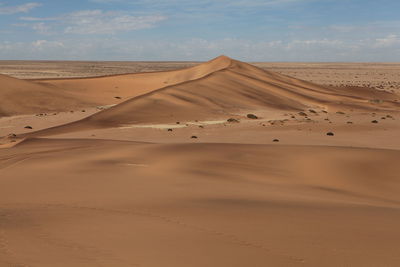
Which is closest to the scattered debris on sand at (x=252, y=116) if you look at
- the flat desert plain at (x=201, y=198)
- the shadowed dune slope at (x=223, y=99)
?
the shadowed dune slope at (x=223, y=99)

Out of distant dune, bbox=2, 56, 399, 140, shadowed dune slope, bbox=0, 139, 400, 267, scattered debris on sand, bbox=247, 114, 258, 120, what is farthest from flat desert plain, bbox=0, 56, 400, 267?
scattered debris on sand, bbox=247, 114, 258, 120

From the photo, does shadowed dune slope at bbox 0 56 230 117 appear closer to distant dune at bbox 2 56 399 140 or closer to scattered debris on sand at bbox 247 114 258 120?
distant dune at bbox 2 56 399 140

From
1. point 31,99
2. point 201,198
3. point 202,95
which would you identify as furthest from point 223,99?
point 201,198

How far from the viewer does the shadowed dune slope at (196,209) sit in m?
5.39

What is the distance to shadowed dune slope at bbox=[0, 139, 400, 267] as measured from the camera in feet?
17.7

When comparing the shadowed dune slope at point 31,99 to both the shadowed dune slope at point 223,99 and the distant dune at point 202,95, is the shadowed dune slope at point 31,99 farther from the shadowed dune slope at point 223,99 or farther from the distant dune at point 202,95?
the shadowed dune slope at point 223,99

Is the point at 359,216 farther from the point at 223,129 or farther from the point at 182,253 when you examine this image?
the point at 223,129

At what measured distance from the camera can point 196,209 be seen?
7.32 metres

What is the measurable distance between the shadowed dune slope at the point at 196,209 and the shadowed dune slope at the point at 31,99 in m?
23.2

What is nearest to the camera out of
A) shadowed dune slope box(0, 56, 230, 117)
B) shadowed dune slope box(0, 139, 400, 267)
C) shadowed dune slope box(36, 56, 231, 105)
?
shadowed dune slope box(0, 139, 400, 267)

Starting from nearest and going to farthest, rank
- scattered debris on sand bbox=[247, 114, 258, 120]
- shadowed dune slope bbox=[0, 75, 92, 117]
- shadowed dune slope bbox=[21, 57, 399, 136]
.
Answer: shadowed dune slope bbox=[21, 57, 399, 136] → scattered debris on sand bbox=[247, 114, 258, 120] → shadowed dune slope bbox=[0, 75, 92, 117]

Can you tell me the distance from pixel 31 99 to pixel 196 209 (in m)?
33.6

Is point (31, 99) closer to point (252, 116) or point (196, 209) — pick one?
point (252, 116)

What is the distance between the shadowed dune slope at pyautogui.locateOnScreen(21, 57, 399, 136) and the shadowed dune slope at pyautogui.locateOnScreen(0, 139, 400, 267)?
12.7m
